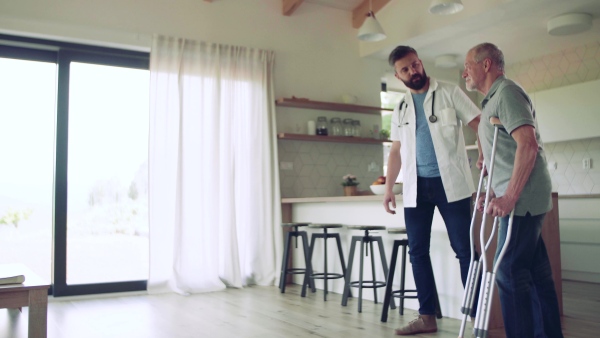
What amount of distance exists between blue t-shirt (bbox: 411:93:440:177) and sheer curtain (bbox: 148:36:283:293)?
2.46 meters

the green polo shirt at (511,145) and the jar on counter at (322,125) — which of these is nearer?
the green polo shirt at (511,145)

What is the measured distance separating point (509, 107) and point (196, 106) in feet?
11.4

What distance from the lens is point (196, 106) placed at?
500 cm

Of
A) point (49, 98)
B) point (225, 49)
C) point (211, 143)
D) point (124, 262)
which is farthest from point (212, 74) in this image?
point (124, 262)

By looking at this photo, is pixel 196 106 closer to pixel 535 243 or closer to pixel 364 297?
pixel 364 297

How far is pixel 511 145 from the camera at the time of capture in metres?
2.04

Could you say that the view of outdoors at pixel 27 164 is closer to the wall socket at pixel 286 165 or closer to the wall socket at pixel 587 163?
the wall socket at pixel 286 165

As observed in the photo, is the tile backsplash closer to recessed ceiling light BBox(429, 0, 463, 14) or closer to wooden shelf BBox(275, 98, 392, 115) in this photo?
wooden shelf BBox(275, 98, 392, 115)

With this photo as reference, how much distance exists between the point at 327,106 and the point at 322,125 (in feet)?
0.72

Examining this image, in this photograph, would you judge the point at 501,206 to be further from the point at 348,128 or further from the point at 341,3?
the point at 341,3

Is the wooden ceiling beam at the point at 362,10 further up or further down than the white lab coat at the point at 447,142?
further up

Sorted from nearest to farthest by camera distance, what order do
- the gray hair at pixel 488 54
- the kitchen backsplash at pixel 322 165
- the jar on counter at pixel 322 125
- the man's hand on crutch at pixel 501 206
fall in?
the man's hand on crutch at pixel 501 206
the gray hair at pixel 488 54
the kitchen backsplash at pixel 322 165
the jar on counter at pixel 322 125

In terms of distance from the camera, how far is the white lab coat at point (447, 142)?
9.20ft

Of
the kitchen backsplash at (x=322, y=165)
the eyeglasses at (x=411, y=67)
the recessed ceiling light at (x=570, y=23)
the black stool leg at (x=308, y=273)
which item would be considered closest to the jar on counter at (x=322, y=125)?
the kitchen backsplash at (x=322, y=165)
